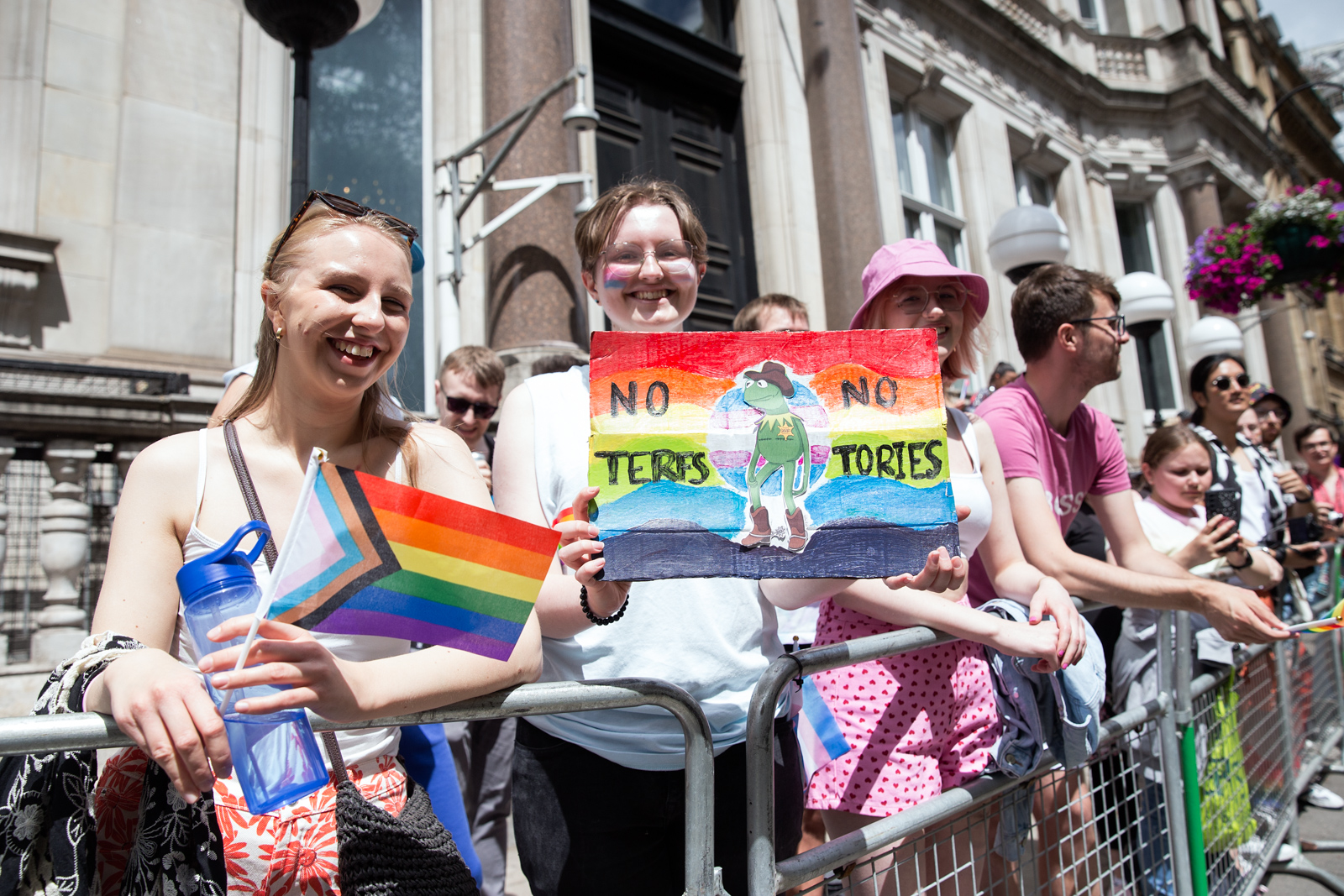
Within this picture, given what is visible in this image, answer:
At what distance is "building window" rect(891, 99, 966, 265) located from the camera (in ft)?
39.3

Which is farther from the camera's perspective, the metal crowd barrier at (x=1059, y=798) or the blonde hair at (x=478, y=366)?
the blonde hair at (x=478, y=366)

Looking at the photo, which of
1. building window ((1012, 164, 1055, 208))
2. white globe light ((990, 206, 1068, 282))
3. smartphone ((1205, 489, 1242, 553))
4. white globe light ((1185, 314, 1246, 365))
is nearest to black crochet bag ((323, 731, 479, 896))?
smartphone ((1205, 489, 1242, 553))

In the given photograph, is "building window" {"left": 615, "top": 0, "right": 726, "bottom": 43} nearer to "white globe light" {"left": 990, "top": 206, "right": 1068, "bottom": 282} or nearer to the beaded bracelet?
"white globe light" {"left": 990, "top": 206, "right": 1068, "bottom": 282}

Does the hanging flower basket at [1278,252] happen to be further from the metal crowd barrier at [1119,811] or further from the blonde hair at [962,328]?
the blonde hair at [962,328]

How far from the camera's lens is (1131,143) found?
15742 millimetres

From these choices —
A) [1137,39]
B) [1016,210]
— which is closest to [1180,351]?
[1137,39]

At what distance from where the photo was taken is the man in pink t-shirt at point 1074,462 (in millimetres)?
2176

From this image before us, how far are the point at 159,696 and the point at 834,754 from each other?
53.7 inches

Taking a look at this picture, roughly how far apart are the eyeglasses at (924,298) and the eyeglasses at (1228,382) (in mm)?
3079

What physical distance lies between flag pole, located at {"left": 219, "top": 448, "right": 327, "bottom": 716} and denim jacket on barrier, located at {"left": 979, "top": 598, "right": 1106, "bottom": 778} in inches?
59.4

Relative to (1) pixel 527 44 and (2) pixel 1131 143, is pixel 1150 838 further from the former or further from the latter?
(2) pixel 1131 143

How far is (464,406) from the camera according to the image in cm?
353

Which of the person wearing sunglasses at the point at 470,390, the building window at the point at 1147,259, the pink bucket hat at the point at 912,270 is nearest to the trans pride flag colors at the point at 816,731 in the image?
the pink bucket hat at the point at 912,270

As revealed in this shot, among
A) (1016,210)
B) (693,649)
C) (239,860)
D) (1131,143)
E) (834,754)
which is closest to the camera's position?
(239,860)
